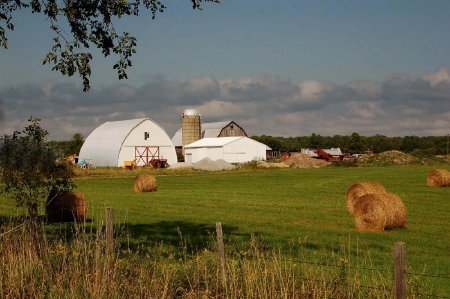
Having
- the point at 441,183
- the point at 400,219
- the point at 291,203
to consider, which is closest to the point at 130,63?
the point at 400,219

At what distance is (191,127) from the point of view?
109 m

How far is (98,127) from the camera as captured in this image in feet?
319

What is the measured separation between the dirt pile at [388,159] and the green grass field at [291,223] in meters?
38.4

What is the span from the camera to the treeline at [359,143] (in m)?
142

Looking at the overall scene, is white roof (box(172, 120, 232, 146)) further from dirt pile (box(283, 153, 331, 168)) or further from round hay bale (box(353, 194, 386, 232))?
round hay bale (box(353, 194, 386, 232))

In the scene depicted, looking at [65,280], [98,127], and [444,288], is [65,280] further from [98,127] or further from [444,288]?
[98,127]

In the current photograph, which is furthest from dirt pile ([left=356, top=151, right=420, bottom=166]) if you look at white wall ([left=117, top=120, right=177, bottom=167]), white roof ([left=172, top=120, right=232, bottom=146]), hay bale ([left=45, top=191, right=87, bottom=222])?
hay bale ([left=45, top=191, right=87, bottom=222])

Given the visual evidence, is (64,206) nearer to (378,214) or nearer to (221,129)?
(378,214)

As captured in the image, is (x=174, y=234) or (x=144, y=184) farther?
(x=144, y=184)

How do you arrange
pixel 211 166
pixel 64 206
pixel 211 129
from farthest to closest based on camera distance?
pixel 211 129
pixel 211 166
pixel 64 206

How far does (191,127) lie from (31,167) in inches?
3523

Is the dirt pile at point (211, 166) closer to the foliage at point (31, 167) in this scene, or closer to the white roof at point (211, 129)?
the white roof at point (211, 129)

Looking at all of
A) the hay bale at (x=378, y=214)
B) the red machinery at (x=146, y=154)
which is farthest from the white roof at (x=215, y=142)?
the hay bale at (x=378, y=214)

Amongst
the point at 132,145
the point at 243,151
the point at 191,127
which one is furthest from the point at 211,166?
the point at 191,127
